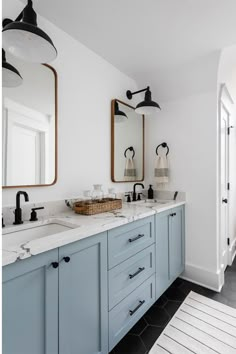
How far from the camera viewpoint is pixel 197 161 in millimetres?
2256

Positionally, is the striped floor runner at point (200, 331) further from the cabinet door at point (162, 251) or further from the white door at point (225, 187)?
the white door at point (225, 187)

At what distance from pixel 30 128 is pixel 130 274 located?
125 centimetres

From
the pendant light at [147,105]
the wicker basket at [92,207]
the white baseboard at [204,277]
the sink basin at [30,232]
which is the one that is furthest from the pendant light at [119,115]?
the white baseboard at [204,277]

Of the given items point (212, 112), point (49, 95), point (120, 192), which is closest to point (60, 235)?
point (49, 95)

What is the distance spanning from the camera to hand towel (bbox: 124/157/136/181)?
7.69 feet

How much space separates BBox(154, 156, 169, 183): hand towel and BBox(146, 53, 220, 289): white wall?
72mm

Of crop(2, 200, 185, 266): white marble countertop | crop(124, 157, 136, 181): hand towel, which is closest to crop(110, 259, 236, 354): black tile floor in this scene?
crop(2, 200, 185, 266): white marble countertop

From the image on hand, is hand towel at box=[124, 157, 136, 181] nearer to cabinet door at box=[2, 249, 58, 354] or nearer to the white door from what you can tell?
the white door

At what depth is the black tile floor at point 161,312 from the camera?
1432mm

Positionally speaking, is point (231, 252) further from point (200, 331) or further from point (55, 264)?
point (55, 264)

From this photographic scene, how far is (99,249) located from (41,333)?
461mm

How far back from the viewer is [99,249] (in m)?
1.19

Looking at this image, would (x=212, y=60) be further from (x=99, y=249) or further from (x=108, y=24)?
(x=99, y=249)

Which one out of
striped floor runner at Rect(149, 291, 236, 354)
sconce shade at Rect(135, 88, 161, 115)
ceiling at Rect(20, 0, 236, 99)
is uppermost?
ceiling at Rect(20, 0, 236, 99)
